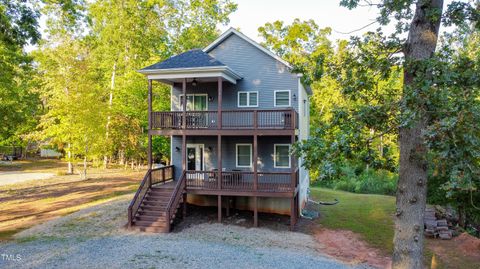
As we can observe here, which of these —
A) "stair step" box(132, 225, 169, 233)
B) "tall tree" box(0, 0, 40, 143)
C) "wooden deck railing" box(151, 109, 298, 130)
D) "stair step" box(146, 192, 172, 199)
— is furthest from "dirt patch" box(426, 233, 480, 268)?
"tall tree" box(0, 0, 40, 143)

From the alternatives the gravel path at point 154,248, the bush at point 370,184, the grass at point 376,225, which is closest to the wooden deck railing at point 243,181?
the gravel path at point 154,248

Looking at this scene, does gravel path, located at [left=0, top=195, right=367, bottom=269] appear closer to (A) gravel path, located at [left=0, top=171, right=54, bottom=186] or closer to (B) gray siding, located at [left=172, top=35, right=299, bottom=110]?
(B) gray siding, located at [left=172, top=35, right=299, bottom=110]

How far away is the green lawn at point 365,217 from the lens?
14.9 m

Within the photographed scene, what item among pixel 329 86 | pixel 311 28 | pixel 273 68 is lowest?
pixel 273 68

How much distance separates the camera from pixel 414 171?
22.6 ft

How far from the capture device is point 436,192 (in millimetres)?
16203

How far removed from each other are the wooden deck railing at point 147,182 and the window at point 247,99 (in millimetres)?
5370

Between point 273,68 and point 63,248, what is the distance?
12567 mm

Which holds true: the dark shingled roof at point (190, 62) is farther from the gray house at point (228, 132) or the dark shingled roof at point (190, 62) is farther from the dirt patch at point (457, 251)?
the dirt patch at point (457, 251)

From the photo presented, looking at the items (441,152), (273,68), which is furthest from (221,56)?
(441,152)

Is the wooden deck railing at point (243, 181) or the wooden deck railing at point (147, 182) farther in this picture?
the wooden deck railing at point (243, 181)

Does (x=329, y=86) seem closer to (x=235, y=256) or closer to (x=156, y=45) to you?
(x=156, y=45)

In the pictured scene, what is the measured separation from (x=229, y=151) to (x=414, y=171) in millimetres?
12373

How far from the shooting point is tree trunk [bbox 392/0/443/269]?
6836mm
